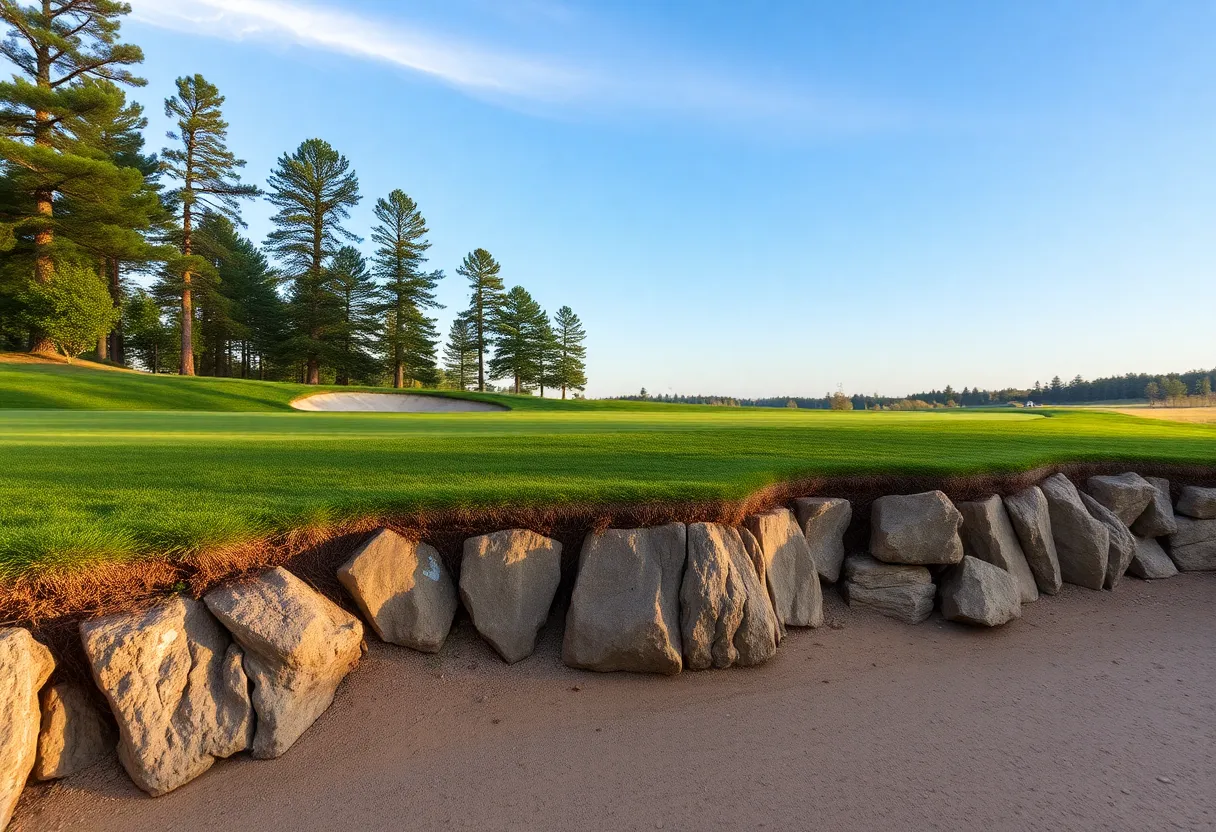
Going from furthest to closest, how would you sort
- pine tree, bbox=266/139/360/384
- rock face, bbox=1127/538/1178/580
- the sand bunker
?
pine tree, bbox=266/139/360/384
the sand bunker
rock face, bbox=1127/538/1178/580

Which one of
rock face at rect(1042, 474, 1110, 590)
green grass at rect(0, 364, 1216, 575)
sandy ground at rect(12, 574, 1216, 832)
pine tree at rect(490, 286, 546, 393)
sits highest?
pine tree at rect(490, 286, 546, 393)

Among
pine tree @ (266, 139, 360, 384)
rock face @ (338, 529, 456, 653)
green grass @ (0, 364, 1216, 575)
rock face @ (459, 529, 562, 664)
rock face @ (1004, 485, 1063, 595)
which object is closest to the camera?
green grass @ (0, 364, 1216, 575)

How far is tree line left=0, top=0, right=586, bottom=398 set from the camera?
985 inches

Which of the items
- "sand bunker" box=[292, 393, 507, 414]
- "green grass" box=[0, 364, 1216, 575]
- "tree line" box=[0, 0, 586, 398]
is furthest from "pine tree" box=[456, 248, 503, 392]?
"green grass" box=[0, 364, 1216, 575]

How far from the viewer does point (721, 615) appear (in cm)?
344

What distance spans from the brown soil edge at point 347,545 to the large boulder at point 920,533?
0.95 feet

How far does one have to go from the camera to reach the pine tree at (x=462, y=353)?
1949 inches

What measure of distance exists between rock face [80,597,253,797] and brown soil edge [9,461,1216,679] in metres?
0.14

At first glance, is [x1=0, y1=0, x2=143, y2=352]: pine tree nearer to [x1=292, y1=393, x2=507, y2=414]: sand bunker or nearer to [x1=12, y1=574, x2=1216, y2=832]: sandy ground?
[x1=292, y1=393, x2=507, y2=414]: sand bunker

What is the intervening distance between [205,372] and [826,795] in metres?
60.8

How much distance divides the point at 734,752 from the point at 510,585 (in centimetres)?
160

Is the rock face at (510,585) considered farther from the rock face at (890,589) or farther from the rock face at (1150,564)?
the rock face at (1150,564)

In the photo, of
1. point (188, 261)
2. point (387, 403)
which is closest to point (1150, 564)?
point (387, 403)

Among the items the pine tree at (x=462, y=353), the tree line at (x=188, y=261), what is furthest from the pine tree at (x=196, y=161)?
the pine tree at (x=462, y=353)
